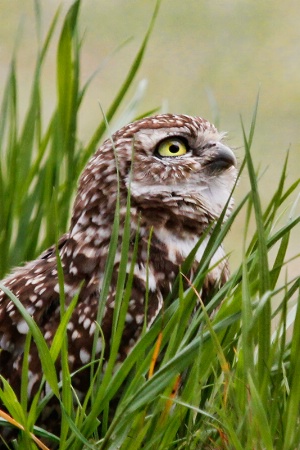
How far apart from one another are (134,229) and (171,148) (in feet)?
0.96

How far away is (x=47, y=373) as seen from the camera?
287cm

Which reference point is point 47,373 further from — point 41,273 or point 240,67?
point 240,67

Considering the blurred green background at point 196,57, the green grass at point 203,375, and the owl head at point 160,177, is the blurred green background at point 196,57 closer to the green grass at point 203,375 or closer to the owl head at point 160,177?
the owl head at point 160,177

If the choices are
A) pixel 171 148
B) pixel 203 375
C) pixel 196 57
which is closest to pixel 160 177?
pixel 171 148

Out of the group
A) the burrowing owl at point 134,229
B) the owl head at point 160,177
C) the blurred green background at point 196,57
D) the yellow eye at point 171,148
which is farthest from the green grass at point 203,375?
the blurred green background at point 196,57

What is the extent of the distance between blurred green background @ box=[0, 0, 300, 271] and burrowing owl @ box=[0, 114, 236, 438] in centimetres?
470

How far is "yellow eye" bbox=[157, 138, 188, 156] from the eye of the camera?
3619mm

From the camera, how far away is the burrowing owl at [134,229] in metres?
3.38

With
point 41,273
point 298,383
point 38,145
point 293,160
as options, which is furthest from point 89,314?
point 293,160

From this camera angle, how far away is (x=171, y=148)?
3.64 meters

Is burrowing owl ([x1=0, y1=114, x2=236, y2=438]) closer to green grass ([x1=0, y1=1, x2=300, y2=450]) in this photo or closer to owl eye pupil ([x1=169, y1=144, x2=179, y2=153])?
owl eye pupil ([x1=169, y1=144, x2=179, y2=153])

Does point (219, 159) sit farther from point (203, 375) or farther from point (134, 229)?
point (203, 375)

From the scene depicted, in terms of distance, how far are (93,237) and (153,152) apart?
31 cm

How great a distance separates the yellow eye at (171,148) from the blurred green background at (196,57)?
15.3 ft
